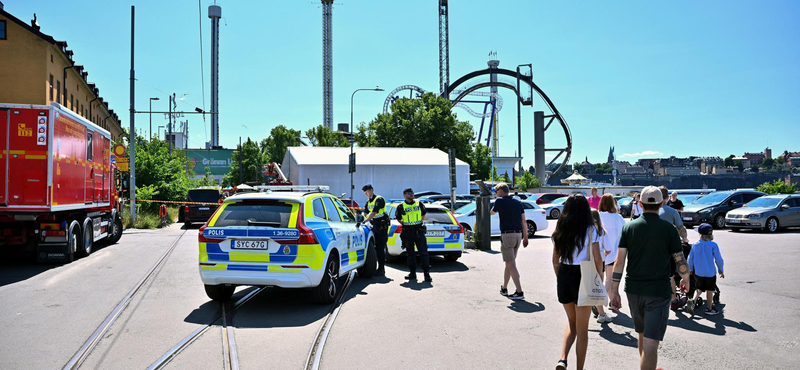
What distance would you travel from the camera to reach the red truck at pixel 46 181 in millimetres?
10883

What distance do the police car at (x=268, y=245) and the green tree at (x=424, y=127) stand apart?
182 ft

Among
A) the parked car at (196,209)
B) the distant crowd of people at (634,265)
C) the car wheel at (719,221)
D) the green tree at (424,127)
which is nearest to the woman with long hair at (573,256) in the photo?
the distant crowd of people at (634,265)

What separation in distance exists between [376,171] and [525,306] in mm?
31808

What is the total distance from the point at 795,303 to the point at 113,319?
9.08 m

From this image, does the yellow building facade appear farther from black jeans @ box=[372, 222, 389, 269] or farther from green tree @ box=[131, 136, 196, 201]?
black jeans @ box=[372, 222, 389, 269]

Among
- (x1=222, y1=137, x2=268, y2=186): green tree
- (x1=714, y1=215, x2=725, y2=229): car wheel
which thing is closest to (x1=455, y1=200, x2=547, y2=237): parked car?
(x1=714, y1=215, x2=725, y2=229): car wheel

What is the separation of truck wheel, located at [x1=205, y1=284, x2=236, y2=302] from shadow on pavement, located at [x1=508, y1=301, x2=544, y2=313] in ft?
13.2

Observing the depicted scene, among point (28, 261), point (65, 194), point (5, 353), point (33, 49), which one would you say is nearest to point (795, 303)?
point (5, 353)

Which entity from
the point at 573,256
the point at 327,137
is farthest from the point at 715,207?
the point at 327,137

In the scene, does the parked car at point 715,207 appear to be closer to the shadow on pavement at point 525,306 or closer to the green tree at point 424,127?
the shadow on pavement at point 525,306

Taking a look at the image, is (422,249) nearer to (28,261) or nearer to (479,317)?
(479,317)

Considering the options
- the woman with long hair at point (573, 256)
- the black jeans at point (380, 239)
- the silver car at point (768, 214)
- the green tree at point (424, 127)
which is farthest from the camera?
the green tree at point (424, 127)

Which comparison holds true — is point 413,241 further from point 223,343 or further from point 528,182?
point 528,182

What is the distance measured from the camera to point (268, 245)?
7238mm
